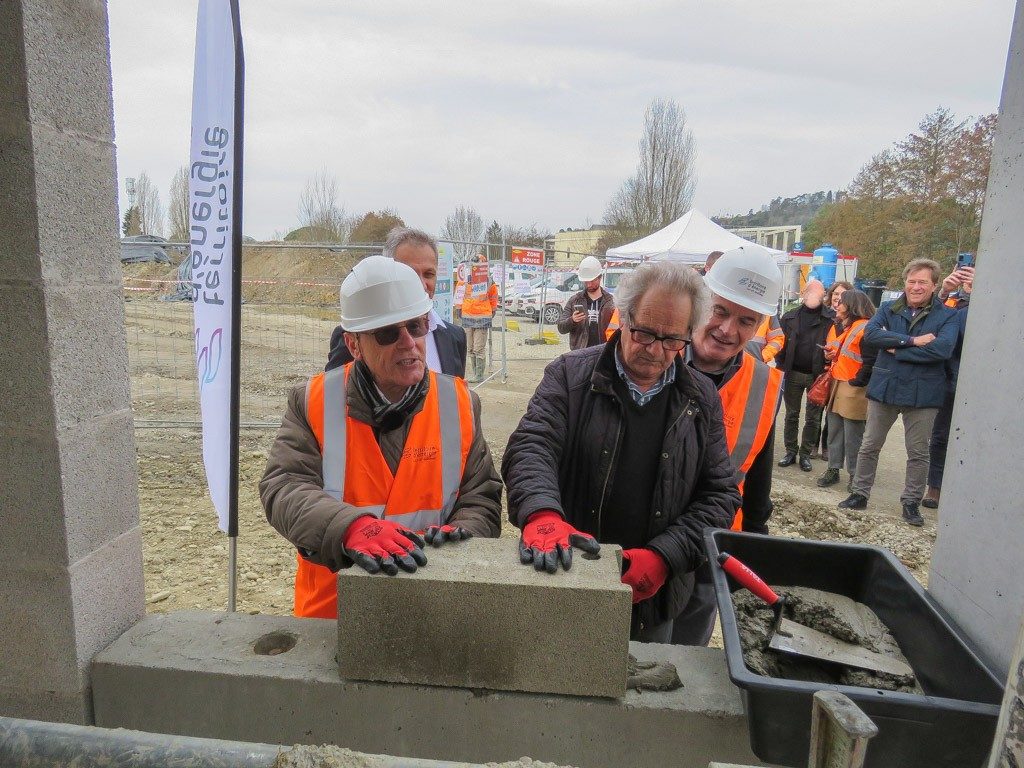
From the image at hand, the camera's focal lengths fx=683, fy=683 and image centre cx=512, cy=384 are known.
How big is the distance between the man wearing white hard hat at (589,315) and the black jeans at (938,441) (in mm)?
3682

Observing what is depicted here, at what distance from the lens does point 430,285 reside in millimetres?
3826

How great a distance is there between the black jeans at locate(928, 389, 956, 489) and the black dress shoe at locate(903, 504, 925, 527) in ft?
1.29

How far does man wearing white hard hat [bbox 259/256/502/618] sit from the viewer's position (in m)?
2.14

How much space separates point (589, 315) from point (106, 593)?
7.24 m

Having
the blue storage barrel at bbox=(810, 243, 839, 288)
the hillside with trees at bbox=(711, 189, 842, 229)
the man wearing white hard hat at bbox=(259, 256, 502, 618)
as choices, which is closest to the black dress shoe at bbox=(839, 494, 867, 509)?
the man wearing white hard hat at bbox=(259, 256, 502, 618)

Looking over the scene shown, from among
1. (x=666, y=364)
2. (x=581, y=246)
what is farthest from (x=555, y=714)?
(x=581, y=246)

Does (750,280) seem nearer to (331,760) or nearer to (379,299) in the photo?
(379,299)

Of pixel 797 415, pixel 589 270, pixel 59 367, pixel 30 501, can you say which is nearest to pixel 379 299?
pixel 59 367

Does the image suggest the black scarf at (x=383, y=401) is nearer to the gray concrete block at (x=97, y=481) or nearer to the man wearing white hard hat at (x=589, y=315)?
the gray concrete block at (x=97, y=481)

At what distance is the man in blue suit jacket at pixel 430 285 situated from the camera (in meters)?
3.71

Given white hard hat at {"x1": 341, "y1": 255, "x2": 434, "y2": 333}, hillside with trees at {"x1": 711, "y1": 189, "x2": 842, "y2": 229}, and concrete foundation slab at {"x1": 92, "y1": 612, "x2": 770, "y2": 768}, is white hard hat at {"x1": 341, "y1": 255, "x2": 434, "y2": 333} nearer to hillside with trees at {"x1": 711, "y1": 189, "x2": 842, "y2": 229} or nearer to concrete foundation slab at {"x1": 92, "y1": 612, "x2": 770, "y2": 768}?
concrete foundation slab at {"x1": 92, "y1": 612, "x2": 770, "y2": 768}

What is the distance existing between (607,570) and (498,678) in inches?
15.2

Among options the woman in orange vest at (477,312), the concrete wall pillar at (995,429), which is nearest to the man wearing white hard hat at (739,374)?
the concrete wall pillar at (995,429)

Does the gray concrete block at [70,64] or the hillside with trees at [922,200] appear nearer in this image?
the gray concrete block at [70,64]
